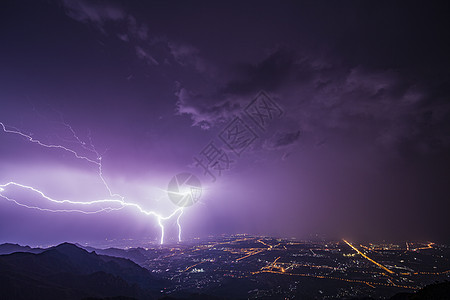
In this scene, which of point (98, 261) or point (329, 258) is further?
point (329, 258)

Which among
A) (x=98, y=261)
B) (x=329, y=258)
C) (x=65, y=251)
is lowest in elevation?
(x=329, y=258)

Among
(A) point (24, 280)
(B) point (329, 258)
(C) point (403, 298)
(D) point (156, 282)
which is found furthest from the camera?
(B) point (329, 258)

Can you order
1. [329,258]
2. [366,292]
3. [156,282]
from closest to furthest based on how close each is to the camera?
[366,292] < [156,282] < [329,258]

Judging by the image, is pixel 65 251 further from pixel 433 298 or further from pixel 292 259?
pixel 292 259

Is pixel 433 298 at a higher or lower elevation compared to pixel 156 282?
higher

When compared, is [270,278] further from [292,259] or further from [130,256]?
[130,256]

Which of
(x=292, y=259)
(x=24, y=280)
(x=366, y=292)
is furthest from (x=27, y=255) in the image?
(x=292, y=259)
